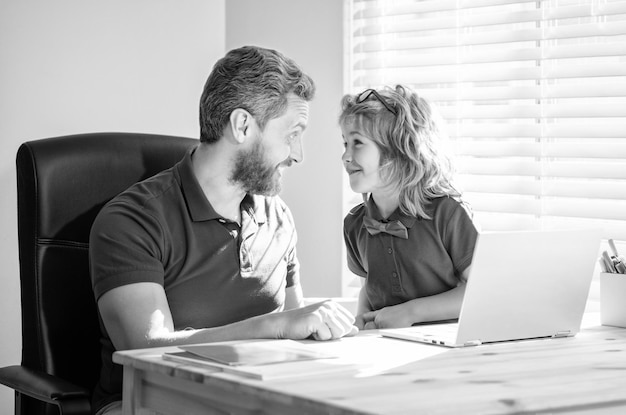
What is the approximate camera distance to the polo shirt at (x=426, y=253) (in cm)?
240

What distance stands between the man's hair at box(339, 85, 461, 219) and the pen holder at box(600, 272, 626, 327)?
1.64 feet

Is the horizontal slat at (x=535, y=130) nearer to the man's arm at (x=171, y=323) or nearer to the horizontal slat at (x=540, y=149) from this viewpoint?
the horizontal slat at (x=540, y=149)

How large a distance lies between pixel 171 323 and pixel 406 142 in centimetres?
88

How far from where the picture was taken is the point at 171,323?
2.00 meters

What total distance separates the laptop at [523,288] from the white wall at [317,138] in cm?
165

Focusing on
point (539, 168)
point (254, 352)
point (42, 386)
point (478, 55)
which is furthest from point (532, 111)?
point (42, 386)

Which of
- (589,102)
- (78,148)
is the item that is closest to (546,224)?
(589,102)

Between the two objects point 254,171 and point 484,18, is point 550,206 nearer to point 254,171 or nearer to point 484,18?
point 484,18

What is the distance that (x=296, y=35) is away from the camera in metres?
3.63

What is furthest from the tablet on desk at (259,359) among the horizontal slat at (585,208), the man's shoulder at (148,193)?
the horizontal slat at (585,208)

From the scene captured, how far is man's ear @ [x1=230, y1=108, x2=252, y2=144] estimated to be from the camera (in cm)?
229

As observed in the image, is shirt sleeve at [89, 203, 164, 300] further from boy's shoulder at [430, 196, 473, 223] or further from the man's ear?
boy's shoulder at [430, 196, 473, 223]

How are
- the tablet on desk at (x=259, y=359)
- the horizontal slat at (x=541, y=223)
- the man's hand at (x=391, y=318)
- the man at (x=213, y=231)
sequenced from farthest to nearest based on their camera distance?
the horizontal slat at (x=541, y=223) → the man's hand at (x=391, y=318) → the man at (x=213, y=231) → the tablet on desk at (x=259, y=359)

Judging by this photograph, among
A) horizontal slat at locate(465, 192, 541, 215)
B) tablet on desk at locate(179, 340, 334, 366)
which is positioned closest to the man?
tablet on desk at locate(179, 340, 334, 366)
